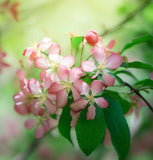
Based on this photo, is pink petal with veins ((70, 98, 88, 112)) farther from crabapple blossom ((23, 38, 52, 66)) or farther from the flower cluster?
crabapple blossom ((23, 38, 52, 66))

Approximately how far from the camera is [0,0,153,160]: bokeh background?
1400mm

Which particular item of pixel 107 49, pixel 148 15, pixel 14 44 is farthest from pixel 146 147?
pixel 107 49

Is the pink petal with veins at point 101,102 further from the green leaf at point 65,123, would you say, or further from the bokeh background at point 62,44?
the bokeh background at point 62,44

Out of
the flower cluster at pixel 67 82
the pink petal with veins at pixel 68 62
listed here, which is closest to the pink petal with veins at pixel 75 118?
the flower cluster at pixel 67 82

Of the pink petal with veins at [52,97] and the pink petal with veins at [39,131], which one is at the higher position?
the pink petal with veins at [52,97]

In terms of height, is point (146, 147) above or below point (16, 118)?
below

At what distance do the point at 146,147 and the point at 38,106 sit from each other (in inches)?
67.9

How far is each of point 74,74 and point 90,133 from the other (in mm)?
128

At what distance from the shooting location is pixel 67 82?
22.9 inches

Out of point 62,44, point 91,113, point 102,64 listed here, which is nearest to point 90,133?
point 91,113

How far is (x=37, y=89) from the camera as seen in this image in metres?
0.62

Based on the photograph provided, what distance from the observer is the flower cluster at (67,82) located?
566 millimetres

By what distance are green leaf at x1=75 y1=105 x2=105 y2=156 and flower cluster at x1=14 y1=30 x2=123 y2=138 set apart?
0.08 feet

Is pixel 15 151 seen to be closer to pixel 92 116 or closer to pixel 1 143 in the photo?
pixel 1 143
